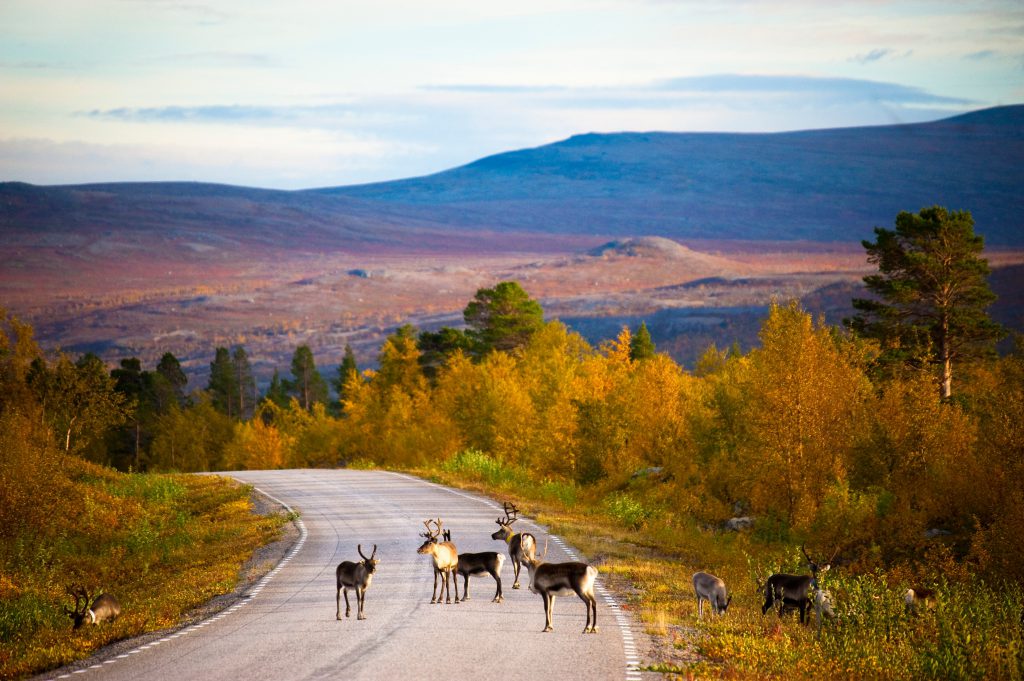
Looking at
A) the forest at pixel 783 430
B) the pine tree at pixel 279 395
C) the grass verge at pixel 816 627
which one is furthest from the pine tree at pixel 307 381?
the grass verge at pixel 816 627

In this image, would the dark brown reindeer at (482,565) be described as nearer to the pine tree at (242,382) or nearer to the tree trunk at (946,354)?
the tree trunk at (946,354)

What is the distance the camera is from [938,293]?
52250 mm

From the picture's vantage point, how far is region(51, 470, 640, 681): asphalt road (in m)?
17.5

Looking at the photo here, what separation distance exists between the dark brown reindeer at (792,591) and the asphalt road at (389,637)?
9.25 feet

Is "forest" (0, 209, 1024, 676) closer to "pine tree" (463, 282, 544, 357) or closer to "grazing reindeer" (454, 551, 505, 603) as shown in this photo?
"pine tree" (463, 282, 544, 357)

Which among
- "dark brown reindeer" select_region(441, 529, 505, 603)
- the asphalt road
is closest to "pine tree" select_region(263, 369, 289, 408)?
the asphalt road

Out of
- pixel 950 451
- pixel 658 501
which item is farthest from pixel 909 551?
pixel 658 501

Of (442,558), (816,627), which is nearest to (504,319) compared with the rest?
(442,558)

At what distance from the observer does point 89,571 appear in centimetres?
3588

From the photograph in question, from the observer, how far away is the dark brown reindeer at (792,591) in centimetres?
2109

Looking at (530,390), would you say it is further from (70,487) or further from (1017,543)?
(1017,543)

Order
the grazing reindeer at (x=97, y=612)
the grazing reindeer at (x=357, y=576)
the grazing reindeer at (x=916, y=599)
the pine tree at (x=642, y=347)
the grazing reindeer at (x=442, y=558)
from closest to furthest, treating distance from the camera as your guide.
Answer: the grazing reindeer at (x=916, y=599) < the grazing reindeer at (x=357, y=576) < the grazing reindeer at (x=97, y=612) < the grazing reindeer at (x=442, y=558) < the pine tree at (x=642, y=347)

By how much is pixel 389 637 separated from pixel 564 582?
313cm

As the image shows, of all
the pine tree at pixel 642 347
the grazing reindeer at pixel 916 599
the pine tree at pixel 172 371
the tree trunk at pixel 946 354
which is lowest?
the pine tree at pixel 172 371
